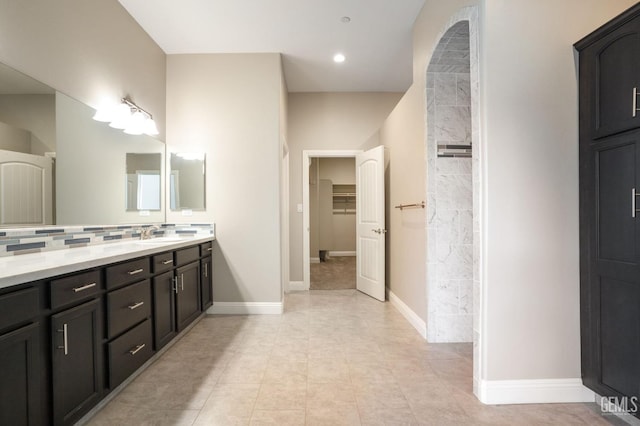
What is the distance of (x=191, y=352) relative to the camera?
8.36ft

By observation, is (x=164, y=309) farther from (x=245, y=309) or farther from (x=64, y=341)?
(x=245, y=309)

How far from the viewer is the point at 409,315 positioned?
3246 mm

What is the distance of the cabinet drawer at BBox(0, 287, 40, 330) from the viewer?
44.6 inches

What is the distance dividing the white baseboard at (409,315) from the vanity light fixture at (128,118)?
3152mm

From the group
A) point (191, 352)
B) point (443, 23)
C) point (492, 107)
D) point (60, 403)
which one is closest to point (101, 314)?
point (60, 403)

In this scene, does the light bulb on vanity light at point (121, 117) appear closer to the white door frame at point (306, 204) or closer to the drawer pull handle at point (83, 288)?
the drawer pull handle at point (83, 288)

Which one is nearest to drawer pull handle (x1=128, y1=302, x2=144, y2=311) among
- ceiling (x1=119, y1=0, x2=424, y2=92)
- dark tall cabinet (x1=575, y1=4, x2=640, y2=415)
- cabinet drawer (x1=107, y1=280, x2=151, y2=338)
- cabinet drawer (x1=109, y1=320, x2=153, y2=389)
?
cabinet drawer (x1=107, y1=280, x2=151, y2=338)

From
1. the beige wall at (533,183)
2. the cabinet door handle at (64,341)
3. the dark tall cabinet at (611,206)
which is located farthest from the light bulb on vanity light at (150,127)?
the dark tall cabinet at (611,206)

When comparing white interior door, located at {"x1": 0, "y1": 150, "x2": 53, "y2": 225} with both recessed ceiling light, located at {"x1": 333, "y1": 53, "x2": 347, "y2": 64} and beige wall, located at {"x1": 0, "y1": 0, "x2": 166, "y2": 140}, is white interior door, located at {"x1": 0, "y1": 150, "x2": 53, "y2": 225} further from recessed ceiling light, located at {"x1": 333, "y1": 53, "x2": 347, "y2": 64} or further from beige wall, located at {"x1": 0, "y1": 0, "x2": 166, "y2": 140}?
recessed ceiling light, located at {"x1": 333, "y1": 53, "x2": 347, "y2": 64}

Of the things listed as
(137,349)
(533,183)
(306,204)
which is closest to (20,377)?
(137,349)

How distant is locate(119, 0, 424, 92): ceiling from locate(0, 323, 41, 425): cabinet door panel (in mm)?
2717

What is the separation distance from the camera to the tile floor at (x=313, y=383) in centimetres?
171

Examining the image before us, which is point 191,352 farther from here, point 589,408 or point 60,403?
point 589,408

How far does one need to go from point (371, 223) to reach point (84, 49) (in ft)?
11.2
